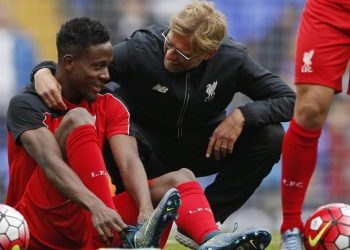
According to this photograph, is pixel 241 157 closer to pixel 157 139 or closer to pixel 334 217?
pixel 157 139

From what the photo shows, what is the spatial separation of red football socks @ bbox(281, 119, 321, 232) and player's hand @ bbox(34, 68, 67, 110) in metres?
1.17

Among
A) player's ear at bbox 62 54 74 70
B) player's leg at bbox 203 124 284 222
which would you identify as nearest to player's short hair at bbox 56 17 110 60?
player's ear at bbox 62 54 74 70

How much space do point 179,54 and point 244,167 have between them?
2.69ft

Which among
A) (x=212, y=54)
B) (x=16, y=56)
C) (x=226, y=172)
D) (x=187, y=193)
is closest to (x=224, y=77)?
(x=212, y=54)

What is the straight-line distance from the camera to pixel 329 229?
4898mm

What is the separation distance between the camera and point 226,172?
6125 millimetres

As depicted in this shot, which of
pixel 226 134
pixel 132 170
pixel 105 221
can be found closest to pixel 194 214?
pixel 132 170

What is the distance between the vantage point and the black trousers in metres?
6.00

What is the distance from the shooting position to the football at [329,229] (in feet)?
16.0

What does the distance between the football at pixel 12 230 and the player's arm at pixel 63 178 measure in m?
0.24

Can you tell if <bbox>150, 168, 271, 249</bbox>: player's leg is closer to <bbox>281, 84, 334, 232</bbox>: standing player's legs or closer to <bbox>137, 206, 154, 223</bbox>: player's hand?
→ <bbox>137, 206, 154, 223</bbox>: player's hand

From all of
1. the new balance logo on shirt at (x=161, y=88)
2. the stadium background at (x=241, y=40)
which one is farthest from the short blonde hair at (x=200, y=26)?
the stadium background at (x=241, y=40)

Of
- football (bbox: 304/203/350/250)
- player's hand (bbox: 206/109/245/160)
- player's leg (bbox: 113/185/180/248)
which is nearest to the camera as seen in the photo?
player's leg (bbox: 113/185/180/248)

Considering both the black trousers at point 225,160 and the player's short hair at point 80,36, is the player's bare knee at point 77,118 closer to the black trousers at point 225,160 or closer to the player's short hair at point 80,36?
the player's short hair at point 80,36
